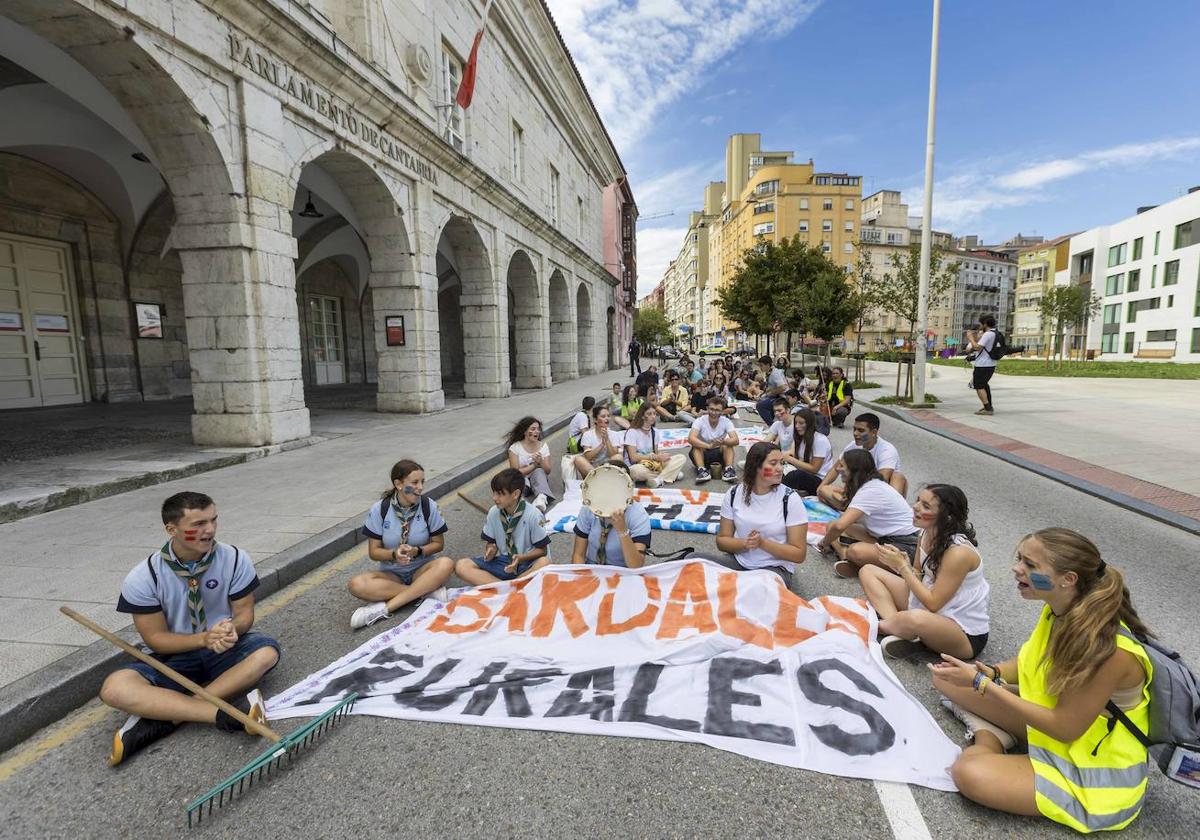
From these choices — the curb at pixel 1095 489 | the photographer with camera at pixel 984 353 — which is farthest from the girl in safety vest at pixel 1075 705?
the photographer with camera at pixel 984 353

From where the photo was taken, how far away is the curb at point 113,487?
Answer: 20.0ft

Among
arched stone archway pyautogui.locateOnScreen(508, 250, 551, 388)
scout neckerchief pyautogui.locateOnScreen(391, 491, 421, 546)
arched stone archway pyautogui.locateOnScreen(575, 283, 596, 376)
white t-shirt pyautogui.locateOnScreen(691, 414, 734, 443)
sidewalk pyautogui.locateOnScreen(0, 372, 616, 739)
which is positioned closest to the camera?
sidewalk pyautogui.locateOnScreen(0, 372, 616, 739)

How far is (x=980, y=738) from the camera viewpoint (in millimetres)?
2633

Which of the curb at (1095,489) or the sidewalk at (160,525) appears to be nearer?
the sidewalk at (160,525)

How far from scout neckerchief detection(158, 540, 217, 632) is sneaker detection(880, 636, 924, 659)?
12.7 feet

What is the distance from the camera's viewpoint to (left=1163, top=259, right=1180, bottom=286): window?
50.4m

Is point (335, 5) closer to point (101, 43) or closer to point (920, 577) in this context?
point (101, 43)

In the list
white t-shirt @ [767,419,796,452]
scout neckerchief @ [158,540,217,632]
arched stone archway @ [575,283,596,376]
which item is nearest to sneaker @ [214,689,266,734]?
scout neckerchief @ [158,540,217,632]

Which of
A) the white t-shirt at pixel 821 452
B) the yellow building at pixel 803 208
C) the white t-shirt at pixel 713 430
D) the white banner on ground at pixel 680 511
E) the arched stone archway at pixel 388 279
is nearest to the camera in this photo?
the white banner on ground at pixel 680 511

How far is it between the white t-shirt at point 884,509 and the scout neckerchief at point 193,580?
4.68 m

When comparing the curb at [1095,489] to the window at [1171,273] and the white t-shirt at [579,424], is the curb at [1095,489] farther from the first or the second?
the window at [1171,273]

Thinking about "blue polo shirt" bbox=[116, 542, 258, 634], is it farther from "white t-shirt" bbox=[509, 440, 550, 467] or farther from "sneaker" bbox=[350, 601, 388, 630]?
"white t-shirt" bbox=[509, 440, 550, 467]

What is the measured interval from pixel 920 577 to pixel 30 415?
55.4 ft

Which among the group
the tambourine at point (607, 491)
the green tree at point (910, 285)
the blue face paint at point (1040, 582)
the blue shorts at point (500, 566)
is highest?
the green tree at point (910, 285)
